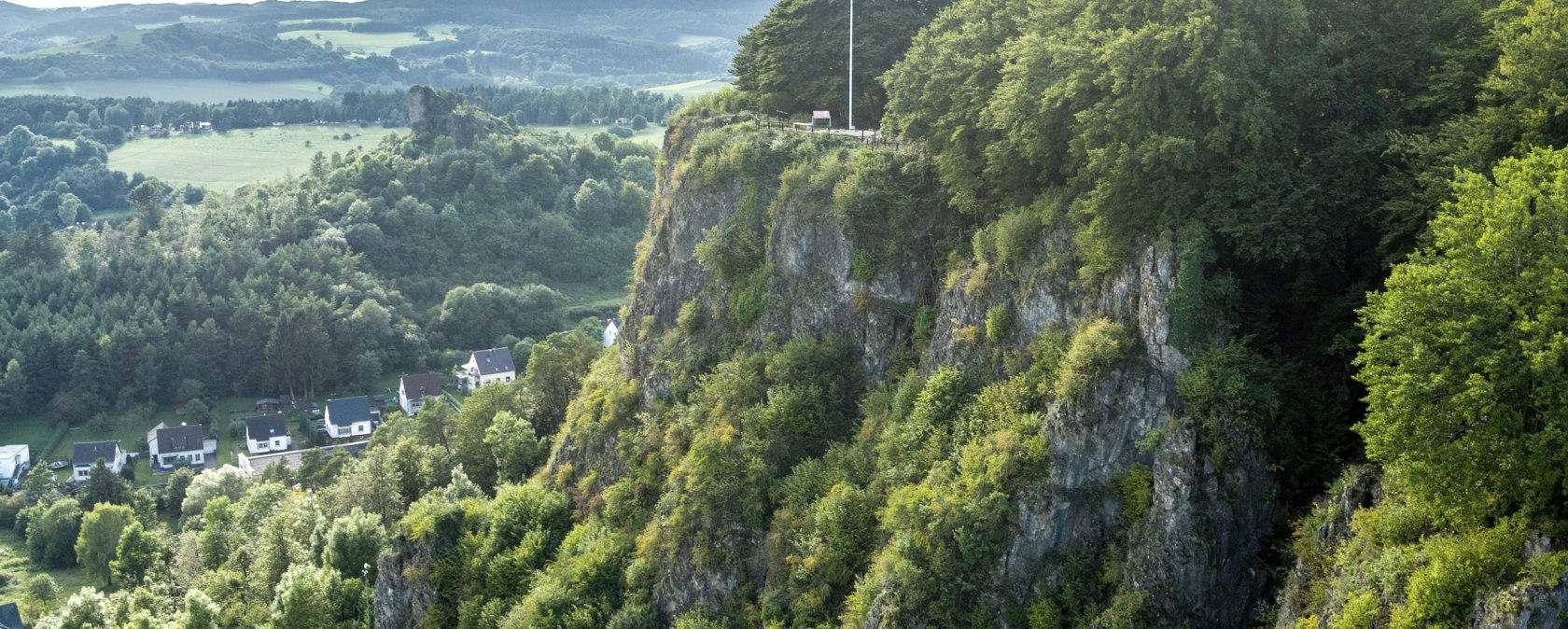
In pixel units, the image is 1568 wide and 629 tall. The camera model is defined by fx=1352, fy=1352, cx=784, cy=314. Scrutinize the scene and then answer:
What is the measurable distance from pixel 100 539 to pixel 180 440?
24.7m

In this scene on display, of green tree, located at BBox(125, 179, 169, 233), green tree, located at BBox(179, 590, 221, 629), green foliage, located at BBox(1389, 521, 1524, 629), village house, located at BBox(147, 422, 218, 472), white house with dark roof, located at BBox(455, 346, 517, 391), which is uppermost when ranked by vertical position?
green foliage, located at BBox(1389, 521, 1524, 629)

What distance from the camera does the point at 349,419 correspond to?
111312 mm

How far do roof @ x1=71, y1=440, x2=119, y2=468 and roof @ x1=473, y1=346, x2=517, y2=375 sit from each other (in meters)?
28.9

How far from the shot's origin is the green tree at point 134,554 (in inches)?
3009

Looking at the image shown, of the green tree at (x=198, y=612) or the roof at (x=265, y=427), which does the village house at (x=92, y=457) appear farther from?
the green tree at (x=198, y=612)

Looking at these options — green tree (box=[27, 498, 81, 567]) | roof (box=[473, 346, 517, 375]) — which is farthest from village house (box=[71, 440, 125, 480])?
roof (box=[473, 346, 517, 375])

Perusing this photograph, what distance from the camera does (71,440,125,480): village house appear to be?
342ft

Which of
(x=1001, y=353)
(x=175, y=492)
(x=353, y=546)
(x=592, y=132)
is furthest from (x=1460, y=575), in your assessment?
(x=592, y=132)

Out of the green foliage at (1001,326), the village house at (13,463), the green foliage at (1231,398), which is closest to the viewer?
the green foliage at (1231,398)

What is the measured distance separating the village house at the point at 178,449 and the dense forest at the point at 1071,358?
5181cm

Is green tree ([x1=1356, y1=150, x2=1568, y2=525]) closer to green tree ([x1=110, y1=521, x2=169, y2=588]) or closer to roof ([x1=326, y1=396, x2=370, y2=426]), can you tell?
green tree ([x1=110, y1=521, x2=169, y2=588])

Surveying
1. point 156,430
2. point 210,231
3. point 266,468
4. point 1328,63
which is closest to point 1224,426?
point 1328,63

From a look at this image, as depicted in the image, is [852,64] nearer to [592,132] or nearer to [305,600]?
[305,600]

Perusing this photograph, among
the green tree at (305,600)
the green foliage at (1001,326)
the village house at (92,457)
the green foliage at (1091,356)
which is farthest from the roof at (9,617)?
the green foliage at (1091,356)
